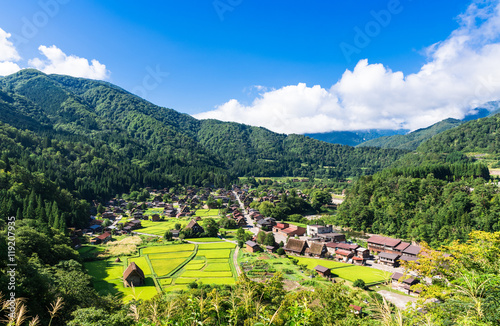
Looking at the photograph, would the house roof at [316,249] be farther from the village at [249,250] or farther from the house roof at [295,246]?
the house roof at [295,246]

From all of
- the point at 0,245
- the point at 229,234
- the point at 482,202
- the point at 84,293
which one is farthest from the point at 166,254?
the point at 482,202

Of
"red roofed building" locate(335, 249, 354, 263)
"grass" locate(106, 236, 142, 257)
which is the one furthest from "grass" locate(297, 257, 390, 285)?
"grass" locate(106, 236, 142, 257)

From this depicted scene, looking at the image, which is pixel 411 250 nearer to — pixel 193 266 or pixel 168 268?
pixel 193 266

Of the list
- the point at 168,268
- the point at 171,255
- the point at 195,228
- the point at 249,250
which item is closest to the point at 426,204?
the point at 249,250

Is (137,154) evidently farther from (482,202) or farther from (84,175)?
(482,202)

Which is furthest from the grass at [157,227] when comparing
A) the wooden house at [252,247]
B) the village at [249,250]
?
the wooden house at [252,247]

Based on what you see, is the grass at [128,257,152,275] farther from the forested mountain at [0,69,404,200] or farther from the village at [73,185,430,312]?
the forested mountain at [0,69,404,200]
